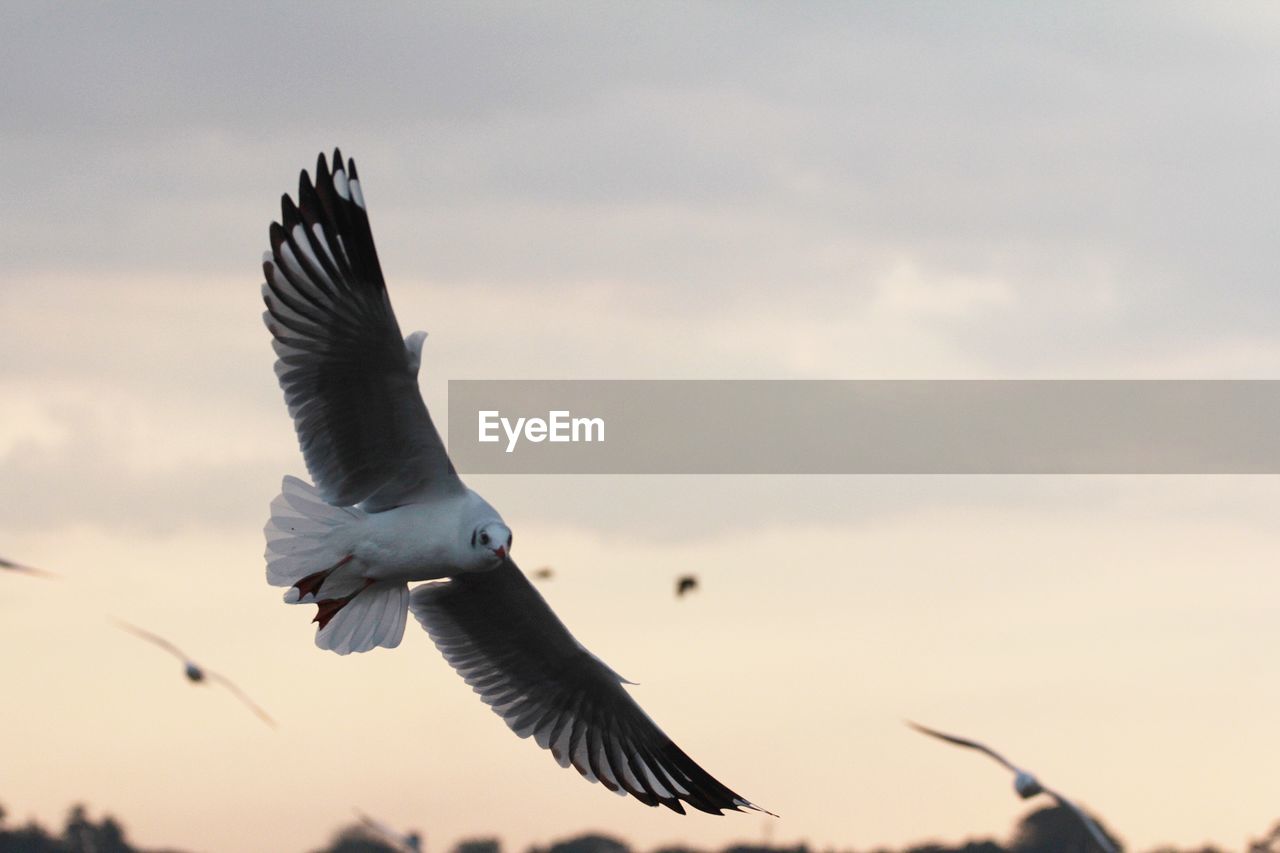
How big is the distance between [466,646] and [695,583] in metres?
7.97

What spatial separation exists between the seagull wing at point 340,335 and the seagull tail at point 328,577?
0.58 meters

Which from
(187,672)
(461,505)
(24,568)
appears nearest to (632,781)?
(461,505)

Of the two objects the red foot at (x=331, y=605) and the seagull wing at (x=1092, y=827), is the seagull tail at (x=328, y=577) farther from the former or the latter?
the seagull wing at (x=1092, y=827)

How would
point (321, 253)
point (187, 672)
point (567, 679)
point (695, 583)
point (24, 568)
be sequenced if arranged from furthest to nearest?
point (187, 672), point (695, 583), point (24, 568), point (567, 679), point (321, 253)

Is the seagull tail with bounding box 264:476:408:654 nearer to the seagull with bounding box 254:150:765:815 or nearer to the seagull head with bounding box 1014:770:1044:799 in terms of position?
the seagull with bounding box 254:150:765:815

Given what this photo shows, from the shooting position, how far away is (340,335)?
1739cm

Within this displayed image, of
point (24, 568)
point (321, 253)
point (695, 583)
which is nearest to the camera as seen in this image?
point (321, 253)

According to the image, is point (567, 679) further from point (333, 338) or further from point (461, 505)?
point (333, 338)

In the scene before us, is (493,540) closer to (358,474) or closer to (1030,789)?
(358,474)

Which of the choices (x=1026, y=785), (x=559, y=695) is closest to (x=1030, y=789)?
(x=1026, y=785)

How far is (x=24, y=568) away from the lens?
23.0m

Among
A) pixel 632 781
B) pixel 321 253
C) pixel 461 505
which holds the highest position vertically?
pixel 321 253

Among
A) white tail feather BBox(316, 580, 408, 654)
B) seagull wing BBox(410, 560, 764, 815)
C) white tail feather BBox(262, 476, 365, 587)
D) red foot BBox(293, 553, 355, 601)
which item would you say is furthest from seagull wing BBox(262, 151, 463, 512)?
seagull wing BBox(410, 560, 764, 815)

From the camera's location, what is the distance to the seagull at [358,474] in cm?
1738
